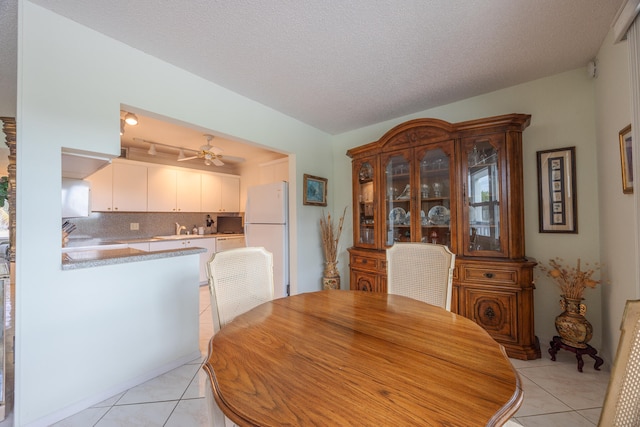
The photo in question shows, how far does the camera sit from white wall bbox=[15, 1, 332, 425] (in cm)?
143

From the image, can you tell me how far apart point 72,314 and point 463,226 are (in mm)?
2966

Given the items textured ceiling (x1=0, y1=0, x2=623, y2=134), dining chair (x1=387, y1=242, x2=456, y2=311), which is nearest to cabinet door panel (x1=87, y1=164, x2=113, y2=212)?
textured ceiling (x1=0, y1=0, x2=623, y2=134)

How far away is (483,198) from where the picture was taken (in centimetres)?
231

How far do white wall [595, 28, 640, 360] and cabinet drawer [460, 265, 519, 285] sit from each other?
22.8 inches

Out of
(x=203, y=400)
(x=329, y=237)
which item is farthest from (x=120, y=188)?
(x=203, y=400)

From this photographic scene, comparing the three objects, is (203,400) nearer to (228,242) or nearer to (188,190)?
(228,242)

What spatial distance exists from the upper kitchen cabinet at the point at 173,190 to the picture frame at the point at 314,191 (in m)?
2.50

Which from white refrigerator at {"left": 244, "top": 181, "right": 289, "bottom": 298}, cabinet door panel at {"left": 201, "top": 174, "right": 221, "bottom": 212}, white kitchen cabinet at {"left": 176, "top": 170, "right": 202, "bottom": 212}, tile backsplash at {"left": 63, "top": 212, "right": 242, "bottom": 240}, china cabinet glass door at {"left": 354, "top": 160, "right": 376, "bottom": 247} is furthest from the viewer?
cabinet door panel at {"left": 201, "top": 174, "right": 221, "bottom": 212}

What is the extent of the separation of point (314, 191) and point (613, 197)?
2.71m

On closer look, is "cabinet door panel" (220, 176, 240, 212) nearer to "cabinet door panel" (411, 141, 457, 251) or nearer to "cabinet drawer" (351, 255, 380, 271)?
"cabinet drawer" (351, 255, 380, 271)

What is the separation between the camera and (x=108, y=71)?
1.74 metres

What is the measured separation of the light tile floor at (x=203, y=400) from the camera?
147 cm

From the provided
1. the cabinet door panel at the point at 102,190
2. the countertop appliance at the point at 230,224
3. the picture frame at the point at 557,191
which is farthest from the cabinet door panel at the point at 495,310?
the cabinet door panel at the point at 102,190

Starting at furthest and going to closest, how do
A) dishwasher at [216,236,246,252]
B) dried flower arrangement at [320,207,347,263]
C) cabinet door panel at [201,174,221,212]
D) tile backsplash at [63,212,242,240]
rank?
1. cabinet door panel at [201,174,221,212]
2. dishwasher at [216,236,246,252]
3. tile backsplash at [63,212,242,240]
4. dried flower arrangement at [320,207,347,263]
